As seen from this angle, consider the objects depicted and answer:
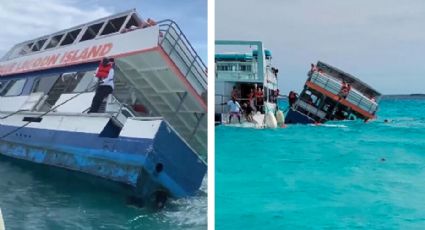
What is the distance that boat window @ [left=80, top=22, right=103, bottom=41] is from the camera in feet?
5.30

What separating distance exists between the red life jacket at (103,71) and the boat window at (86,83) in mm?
28

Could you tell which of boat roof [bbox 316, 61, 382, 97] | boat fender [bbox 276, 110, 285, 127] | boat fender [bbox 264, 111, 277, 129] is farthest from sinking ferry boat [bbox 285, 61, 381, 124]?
boat fender [bbox 264, 111, 277, 129]

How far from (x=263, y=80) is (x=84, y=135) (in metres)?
2.50

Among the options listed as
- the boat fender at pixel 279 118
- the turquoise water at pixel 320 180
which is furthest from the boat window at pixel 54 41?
the boat fender at pixel 279 118

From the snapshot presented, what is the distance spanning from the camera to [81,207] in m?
1.62

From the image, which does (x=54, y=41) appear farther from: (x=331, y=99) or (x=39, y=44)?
(x=331, y=99)

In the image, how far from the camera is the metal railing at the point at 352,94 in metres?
4.59

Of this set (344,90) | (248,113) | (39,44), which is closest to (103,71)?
(39,44)

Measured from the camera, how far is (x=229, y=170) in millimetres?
2721

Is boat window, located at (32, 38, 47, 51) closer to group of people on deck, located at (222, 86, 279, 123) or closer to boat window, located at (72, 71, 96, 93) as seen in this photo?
boat window, located at (72, 71, 96, 93)

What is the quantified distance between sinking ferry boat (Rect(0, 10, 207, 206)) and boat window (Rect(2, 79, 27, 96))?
3cm

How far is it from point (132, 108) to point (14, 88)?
0.51 meters

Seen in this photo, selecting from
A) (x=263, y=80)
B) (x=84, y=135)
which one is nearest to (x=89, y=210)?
(x=84, y=135)

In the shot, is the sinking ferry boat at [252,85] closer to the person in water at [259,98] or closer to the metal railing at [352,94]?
the person in water at [259,98]
